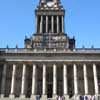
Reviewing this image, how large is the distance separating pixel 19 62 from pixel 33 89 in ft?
25.0

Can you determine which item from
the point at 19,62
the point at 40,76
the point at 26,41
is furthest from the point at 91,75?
the point at 26,41

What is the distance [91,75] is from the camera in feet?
178

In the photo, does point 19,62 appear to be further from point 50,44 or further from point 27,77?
point 50,44

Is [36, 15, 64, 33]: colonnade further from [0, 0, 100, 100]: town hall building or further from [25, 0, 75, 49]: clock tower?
[0, 0, 100, 100]: town hall building

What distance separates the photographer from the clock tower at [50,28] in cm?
6334

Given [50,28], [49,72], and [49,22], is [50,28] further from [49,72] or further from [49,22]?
[49,72]

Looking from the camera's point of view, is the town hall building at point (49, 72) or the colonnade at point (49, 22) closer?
the town hall building at point (49, 72)

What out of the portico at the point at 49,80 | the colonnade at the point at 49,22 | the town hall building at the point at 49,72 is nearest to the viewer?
the portico at the point at 49,80

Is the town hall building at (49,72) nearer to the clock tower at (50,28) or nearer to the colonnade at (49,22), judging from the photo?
the clock tower at (50,28)

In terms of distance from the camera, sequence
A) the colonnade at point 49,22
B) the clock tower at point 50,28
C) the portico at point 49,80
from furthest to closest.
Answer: the colonnade at point 49,22, the clock tower at point 50,28, the portico at point 49,80

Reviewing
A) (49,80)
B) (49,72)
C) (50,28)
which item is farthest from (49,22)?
(49,80)

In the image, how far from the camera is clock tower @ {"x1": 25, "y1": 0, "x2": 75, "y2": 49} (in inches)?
2494

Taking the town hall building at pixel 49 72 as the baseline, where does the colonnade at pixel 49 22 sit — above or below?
above

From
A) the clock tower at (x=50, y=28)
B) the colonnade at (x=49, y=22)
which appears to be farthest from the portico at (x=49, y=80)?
the colonnade at (x=49, y=22)
